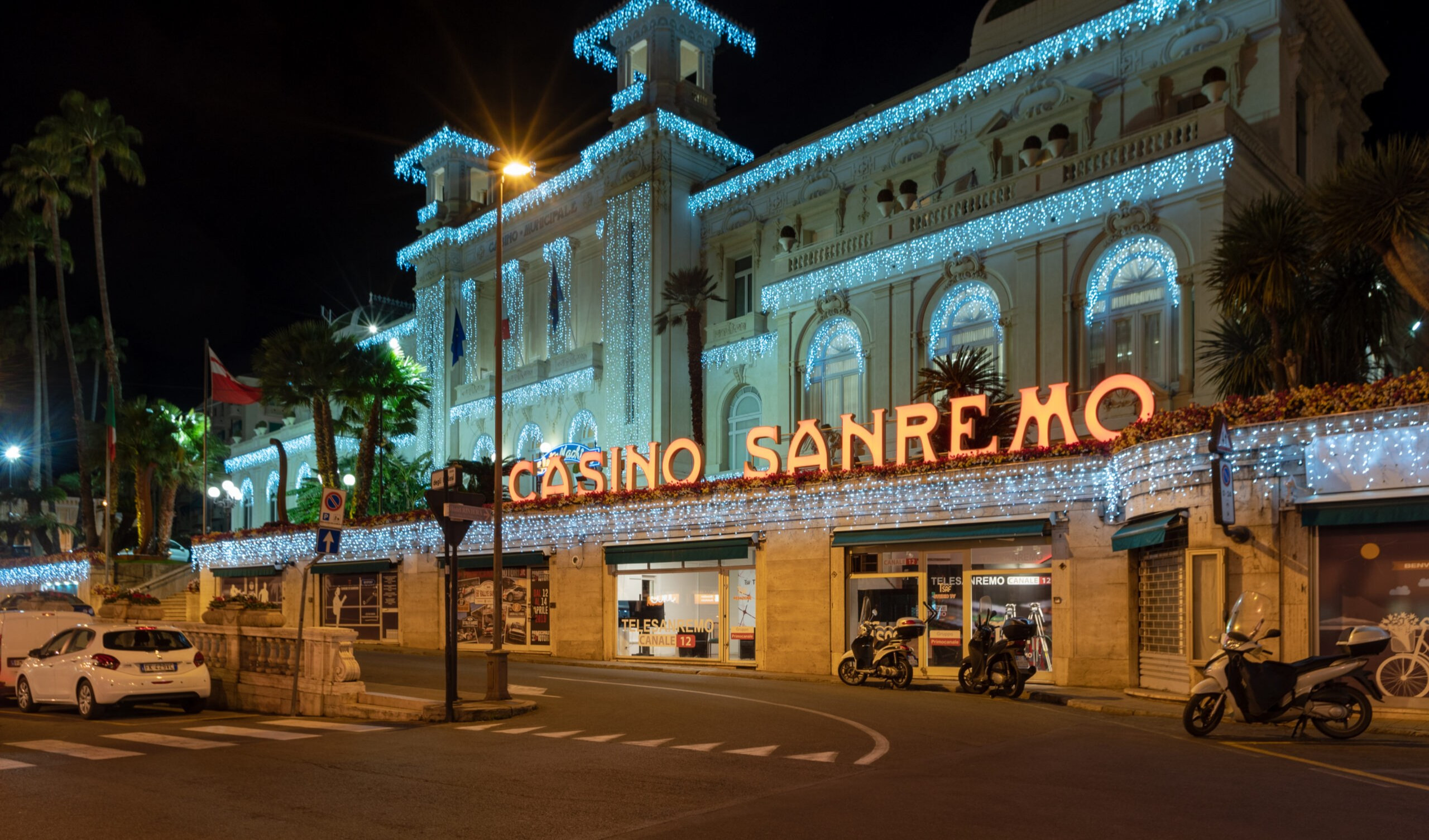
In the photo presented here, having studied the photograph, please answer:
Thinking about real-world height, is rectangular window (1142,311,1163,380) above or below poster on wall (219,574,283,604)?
A: above

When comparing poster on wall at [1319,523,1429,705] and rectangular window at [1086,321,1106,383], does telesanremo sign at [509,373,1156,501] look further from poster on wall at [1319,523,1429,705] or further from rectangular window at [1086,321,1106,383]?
poster on wall at [1319,523,1429,705]

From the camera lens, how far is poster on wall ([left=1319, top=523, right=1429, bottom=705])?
14844 millimetres

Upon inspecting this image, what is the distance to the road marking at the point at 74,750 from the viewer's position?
479 inches

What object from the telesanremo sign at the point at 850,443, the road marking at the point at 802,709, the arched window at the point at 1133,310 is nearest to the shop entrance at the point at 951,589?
A: the telesanremo sign at the point at 850,443

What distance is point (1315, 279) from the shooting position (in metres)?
19.9

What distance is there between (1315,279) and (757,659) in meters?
13.8

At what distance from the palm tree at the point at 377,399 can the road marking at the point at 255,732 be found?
28.3m

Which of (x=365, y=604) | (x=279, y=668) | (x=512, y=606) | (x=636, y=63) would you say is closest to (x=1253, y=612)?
(x=279, y=668)

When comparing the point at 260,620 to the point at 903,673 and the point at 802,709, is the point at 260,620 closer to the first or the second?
the point at 802,709

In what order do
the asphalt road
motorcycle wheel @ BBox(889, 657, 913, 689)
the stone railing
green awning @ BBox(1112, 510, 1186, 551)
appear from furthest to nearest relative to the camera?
motorcycle wheel @ BBox(889, 657, 913, 689), green awning @ BBox(1112, 510, 1186, 551), the stone railing, the asphalt road

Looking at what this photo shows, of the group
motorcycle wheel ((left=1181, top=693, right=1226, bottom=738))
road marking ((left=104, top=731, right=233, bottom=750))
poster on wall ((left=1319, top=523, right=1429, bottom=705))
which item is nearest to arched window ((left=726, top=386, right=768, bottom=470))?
poster on wall ((left=1319, top=523, right=1429, bottom=705))

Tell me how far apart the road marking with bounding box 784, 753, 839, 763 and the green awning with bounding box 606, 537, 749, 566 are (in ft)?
48.0

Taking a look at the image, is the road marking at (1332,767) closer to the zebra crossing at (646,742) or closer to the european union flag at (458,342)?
the zebra crossing at (646,742)

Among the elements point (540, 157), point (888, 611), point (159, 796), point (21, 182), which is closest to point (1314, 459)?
point (888, 611)
